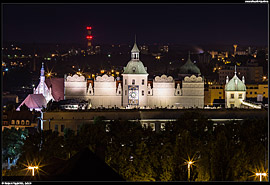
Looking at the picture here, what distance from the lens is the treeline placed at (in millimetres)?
49581

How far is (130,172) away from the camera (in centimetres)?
5056

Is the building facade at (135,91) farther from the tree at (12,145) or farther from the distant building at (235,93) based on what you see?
the tree at (12,145)

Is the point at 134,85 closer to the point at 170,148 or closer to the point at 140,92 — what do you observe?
the point at 140,92

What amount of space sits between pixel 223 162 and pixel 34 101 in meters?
53.8

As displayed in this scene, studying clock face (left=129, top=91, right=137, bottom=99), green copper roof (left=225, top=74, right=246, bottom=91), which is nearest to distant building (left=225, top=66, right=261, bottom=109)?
green copper roof (left=225, top=74, right=246, bottom=91)

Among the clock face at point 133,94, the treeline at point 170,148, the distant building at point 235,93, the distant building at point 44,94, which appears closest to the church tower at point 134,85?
the clock face at point 133,94

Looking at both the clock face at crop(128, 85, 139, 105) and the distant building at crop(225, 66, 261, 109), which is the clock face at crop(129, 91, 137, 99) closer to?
the clock face at crop(128, 85, 139, 105)

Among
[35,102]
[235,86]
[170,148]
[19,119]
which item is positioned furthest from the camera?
[35,102]

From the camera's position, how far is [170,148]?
5678 centimetres

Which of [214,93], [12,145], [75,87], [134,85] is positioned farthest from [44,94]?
[12,145]

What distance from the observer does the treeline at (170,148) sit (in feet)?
163

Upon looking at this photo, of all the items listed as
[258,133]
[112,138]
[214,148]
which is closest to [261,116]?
[258,133]

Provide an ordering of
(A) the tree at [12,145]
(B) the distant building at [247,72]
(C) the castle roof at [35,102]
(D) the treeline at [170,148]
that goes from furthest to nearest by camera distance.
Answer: (B) the distant building at [247,72] < (C) the castle roof at [35,102] < (A) the tree at [12,145] < (D) the treeline at [170,148]

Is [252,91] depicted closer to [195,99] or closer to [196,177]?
[195,99]
